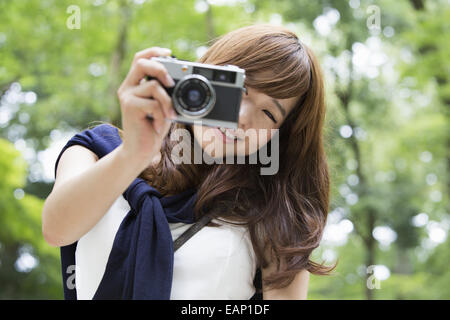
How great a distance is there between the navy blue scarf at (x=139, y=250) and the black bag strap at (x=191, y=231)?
0.03 m

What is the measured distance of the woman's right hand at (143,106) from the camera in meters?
1.12

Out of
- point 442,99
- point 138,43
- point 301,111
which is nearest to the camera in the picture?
point 301,111

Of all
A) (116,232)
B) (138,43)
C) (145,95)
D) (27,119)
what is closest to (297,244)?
(116,232)

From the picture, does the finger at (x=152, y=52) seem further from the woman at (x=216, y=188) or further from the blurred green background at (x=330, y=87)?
the blurred green background at (x=330, y=87)

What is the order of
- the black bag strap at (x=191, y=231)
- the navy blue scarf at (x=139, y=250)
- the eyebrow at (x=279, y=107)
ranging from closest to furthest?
the navy blue scarf at (x=139, y=250) → the black bag strap at (x=191, y=231) → the eyebrow at (x=279, y=107)

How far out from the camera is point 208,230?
1.42 meters

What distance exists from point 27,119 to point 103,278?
33.7 ft

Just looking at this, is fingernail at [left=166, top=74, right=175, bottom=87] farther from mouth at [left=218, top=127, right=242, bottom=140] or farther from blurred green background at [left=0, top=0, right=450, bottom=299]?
blurred green background at [left=0, top=0, right=450, bottom=299]

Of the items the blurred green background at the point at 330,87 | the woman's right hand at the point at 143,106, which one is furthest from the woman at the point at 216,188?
the blurred green background at the point at 330,87

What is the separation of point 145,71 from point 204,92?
149mm

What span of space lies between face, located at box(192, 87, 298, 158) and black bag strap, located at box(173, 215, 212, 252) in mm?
204

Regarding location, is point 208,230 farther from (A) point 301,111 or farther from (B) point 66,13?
(B) point 66,13

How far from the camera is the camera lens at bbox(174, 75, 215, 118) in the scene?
1.16 meters

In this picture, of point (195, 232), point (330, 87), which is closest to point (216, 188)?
point (195, 232)
